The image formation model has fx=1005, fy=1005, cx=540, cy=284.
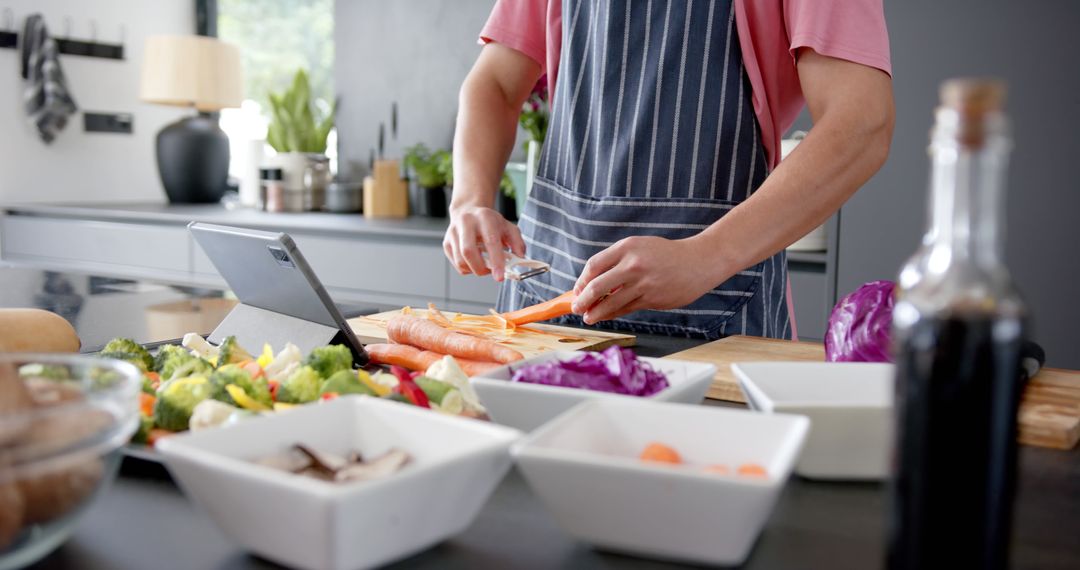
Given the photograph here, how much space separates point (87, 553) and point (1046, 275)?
2331 millimetres

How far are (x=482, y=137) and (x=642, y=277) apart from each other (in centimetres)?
66

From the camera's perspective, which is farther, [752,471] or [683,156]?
[683,156]

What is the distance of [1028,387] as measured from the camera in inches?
44.3

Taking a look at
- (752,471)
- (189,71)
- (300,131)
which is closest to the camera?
(752,471)

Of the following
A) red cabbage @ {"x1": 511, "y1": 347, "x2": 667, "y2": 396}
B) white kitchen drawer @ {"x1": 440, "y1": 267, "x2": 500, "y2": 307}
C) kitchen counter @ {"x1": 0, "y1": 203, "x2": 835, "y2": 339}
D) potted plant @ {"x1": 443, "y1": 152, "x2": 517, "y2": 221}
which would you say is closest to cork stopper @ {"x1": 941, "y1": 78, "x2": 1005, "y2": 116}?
red cabbage @ {"x1": 511, "y1": 347, "x2": 667, "y2": 396}

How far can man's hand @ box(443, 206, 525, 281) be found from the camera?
1.52 meters

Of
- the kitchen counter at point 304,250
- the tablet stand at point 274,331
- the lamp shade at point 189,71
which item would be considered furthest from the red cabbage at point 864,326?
the lamp shade at point 189,71

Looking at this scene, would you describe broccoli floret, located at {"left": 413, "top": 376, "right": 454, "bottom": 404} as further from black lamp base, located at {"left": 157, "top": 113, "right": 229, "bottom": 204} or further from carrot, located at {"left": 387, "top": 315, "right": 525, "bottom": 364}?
black lamp base, located at {"left": 157, "top": 113, "right": 229, "bottom": 204}

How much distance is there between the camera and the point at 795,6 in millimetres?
1492

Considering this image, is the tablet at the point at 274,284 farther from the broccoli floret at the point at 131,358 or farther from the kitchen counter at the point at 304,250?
the kitchen counter at the point at 304,250

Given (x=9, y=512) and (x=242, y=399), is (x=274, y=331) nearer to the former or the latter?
(x=242, y=399)

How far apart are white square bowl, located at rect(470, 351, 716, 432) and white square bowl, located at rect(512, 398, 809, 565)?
0.34 feet

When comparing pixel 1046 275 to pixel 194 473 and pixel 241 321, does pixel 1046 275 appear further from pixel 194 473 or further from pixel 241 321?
pixel 194 473

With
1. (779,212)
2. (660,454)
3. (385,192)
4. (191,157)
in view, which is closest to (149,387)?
(660,454)
